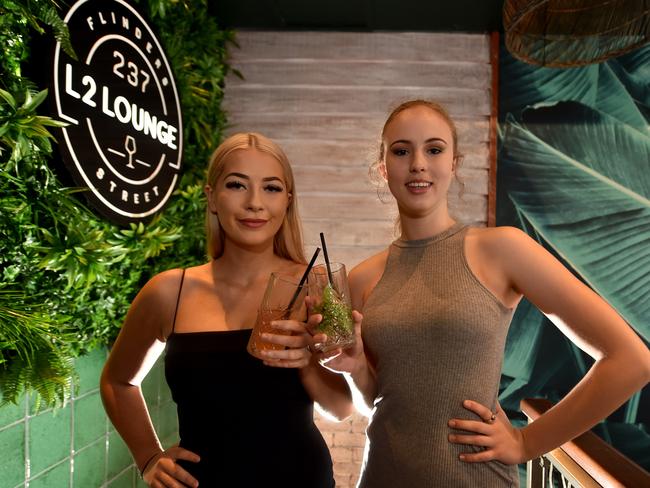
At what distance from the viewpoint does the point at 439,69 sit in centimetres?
364

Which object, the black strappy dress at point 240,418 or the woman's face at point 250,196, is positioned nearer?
the black strappy dress at point 240,418

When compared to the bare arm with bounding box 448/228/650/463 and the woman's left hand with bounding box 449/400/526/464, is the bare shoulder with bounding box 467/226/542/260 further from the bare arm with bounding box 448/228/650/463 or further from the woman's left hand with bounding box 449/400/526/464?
the woman's left hand with bounding box 449/400/526/464

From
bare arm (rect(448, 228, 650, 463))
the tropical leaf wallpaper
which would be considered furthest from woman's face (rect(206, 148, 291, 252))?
the tropical leaf wallpaper

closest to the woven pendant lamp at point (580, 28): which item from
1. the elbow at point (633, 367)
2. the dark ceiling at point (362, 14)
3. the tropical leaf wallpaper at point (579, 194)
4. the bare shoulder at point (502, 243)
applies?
the dark ceiling at point (362, 14)

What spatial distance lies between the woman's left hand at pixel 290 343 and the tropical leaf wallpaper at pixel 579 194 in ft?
8.95

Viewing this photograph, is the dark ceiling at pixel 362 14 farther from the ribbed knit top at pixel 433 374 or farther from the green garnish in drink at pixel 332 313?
the green garnish in drink at pixel 332 313

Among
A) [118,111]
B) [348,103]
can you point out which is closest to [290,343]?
[118,111]

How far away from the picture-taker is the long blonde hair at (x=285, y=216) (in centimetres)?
154

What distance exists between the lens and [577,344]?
4.12 feet

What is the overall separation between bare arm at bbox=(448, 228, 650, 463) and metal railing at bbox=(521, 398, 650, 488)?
0.09m

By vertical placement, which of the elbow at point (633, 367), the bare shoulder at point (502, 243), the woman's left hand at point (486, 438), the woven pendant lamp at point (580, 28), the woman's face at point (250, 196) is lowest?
the woman's left hand at point (486, 438)

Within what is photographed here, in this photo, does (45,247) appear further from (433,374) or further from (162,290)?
(433,374)

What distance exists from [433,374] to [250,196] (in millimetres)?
678

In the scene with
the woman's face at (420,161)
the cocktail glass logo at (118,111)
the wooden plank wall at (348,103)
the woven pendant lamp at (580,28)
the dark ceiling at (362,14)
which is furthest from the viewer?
the wooden plank wall at (348,103)
